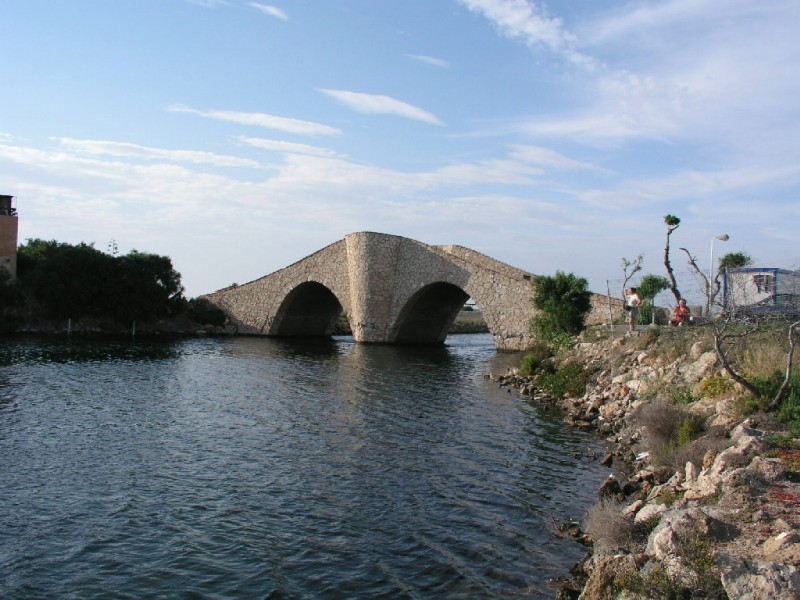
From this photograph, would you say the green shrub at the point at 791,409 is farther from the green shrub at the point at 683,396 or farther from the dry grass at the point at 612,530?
the dry grass at the point at 612,530

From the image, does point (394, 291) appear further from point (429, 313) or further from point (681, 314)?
point (681, 314)

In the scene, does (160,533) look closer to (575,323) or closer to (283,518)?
(283,518)

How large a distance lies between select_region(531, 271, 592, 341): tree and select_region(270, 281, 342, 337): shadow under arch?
26.3m

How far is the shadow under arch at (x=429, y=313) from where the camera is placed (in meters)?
51.8

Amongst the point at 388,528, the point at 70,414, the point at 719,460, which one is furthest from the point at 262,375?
the point at 719,460

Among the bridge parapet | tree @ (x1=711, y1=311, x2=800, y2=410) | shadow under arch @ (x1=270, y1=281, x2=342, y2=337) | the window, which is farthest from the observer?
shadow under arch @ (x1=270, y1=281, x2=342, y2=337)

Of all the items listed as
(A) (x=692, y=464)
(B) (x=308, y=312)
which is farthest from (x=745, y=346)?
(B) (x=308, y=312)

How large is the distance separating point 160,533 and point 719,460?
8681mm

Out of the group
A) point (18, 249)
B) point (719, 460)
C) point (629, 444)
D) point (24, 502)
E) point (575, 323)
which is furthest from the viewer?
point (18, 249)

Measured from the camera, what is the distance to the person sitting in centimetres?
2498

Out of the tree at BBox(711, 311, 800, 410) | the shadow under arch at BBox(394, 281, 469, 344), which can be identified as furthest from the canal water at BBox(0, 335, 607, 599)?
the shadow under arch at BBox(394, 281, 469, 344)

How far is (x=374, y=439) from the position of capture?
710 inches

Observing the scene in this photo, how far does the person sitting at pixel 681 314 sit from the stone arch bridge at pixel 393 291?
16.5 meters

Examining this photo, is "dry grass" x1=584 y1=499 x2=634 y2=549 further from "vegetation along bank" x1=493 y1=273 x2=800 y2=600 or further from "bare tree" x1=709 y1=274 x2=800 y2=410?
"bare tree" x1=709 y1=274 x2=800 y2=410
